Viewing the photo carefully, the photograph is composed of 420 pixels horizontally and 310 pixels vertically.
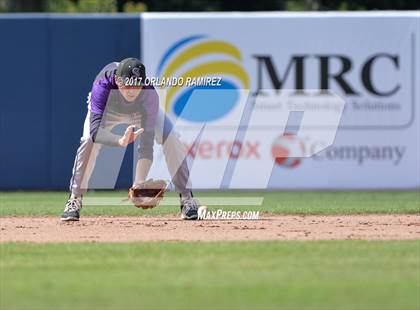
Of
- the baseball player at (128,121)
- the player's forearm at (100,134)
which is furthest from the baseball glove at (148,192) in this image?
the player's forearm at (100,134)

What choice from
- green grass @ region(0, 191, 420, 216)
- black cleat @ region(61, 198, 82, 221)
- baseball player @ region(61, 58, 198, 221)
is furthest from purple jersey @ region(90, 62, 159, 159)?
green grass @ region(0, 191, 420, 216)

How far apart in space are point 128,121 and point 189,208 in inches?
46.7

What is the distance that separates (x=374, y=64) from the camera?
2103 centimetres

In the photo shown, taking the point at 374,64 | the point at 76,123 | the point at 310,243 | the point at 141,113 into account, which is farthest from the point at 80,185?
the point at 374,64

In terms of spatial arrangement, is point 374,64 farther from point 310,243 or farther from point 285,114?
point 310,243

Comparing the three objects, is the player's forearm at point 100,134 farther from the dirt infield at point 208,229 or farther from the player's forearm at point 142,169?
the dirt infield at point 208,229

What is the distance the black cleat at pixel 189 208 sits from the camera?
12852 mm

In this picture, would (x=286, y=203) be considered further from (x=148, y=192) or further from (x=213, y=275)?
(x=213, y=275)

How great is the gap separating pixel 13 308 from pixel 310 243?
3.83 meters

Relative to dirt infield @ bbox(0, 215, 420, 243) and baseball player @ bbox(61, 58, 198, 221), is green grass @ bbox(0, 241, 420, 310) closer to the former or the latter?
dirt infield @ bbox(0, 215, 420, 243)

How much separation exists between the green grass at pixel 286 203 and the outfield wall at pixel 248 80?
564 millimetres

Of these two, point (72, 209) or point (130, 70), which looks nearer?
point (130, 70)

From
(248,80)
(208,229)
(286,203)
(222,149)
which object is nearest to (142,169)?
(208,229)

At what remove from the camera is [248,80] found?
68.5 feet
